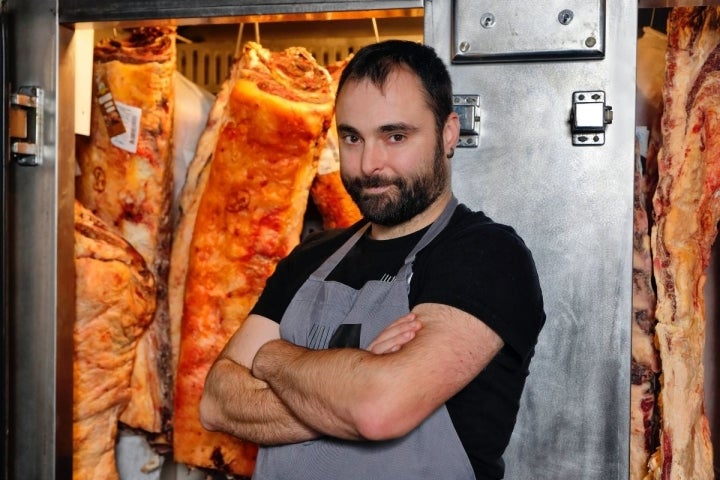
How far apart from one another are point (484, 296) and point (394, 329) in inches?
8.0

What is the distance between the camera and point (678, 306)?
2.40 m

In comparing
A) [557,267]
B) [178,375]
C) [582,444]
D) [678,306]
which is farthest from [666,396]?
[178,375]

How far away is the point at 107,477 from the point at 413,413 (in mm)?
1601

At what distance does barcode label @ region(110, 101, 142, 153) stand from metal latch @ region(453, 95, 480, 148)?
1.35 meters

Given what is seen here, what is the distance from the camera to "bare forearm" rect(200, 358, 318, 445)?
1.95m

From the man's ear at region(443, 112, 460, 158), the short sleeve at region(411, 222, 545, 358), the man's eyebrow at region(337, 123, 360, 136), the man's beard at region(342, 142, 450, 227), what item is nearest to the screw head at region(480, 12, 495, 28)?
the man's ear at region(443, 112, 460, 158)

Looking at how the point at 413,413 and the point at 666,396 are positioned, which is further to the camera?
the point at 666,396

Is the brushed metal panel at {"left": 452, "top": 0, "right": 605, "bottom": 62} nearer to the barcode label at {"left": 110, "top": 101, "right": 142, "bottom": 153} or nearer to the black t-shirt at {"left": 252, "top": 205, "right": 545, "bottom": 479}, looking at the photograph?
the black t-shirt at {"left": 252, "top": 205, "right": 545, "bottom": 479}

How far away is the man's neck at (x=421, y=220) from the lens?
2.09 m

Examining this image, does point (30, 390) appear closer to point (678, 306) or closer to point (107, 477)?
point (107, 477)

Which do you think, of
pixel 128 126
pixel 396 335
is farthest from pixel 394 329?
pixel 128 126

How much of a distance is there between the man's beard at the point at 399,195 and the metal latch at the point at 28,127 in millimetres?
979

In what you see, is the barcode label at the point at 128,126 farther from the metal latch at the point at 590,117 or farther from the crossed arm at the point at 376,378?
the metal latch at the point at 590,117

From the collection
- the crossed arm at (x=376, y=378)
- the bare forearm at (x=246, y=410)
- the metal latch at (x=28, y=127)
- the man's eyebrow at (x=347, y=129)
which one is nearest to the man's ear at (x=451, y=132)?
the man's eyebrow at (x=347, y=129)
